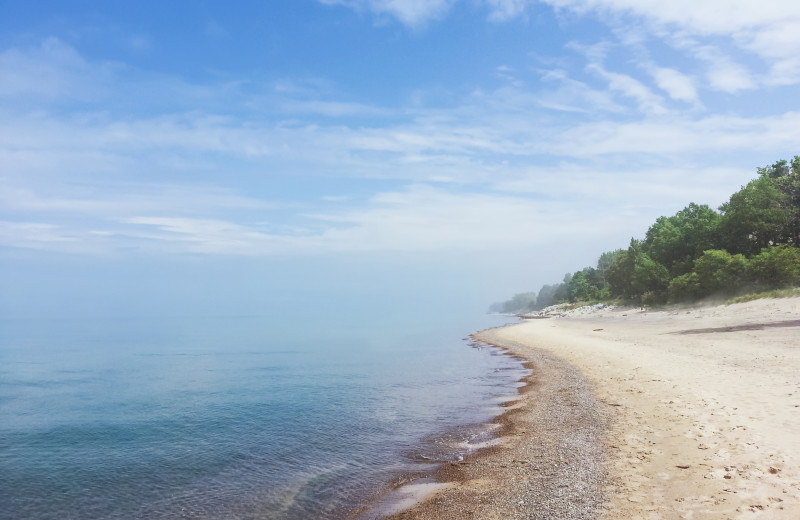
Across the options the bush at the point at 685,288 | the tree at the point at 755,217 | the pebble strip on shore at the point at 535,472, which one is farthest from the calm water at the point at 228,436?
the tree at the point at 755,217

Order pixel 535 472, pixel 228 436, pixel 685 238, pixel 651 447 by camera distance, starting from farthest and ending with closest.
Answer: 1. pixel 685 238
2. pixel 228 436
3. pixel 651 447
4. pixel 535 472

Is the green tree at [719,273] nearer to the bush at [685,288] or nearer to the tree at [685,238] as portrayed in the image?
the bush at [685,288]

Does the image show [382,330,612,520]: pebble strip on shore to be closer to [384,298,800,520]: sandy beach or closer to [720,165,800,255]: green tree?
[384,298,800,520]: sandy beach

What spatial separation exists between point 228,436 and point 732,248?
76433 millimetres

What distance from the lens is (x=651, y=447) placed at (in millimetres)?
12852

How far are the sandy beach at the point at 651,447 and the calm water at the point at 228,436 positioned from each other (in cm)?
286

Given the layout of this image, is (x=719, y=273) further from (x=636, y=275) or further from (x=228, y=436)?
(x=228, y=436)

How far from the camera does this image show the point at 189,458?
56.4 ft

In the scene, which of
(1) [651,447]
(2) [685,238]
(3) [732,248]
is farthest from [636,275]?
(1) [651,447]

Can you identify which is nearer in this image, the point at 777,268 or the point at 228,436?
the point at 228,436

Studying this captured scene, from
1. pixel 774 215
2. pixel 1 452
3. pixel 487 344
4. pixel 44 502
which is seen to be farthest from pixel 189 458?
pixel 774 215

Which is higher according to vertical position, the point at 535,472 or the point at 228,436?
the point at 535,472

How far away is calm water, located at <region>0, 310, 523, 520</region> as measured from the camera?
1328 cm

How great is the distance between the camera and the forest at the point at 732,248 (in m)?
55.1
